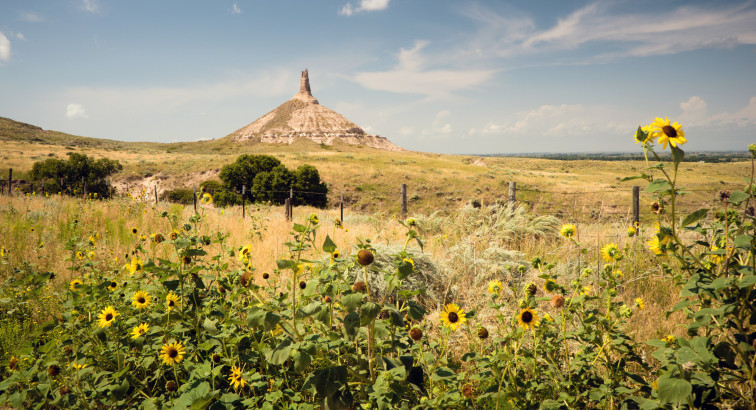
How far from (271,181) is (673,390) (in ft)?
77.2

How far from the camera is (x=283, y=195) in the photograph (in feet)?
74.2

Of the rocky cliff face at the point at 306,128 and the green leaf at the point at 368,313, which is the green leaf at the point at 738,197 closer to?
the green leaf at the point at 368,313

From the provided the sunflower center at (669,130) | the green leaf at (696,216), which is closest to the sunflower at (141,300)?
the green leaf at (696,216)

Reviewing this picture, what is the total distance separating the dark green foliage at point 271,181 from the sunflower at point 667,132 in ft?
69.7

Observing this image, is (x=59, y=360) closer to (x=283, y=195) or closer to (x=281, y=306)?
(x=281, y=306)

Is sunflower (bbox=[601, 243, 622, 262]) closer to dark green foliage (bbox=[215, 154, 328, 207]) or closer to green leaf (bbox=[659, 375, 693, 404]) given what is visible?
green leaf (bbox=[659, 375, 693, 404])

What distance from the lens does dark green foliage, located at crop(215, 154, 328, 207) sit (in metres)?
22.6

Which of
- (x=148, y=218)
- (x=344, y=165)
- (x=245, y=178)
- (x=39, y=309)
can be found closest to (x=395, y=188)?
(x=344, y=165)

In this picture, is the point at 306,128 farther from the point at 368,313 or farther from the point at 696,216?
the point at 696,216

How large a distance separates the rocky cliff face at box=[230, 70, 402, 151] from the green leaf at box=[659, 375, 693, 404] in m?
100

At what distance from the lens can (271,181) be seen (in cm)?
2319

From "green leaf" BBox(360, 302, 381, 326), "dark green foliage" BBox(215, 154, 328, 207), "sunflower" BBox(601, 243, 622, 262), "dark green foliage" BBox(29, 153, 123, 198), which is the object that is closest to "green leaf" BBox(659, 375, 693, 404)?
"sunflower" BBox(601, 243, 622, 262)

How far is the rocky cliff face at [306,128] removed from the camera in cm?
10250

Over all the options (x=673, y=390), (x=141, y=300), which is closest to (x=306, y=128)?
(x=141, y=300)
